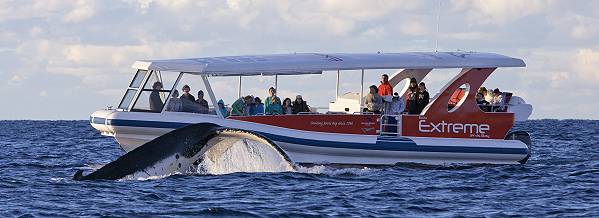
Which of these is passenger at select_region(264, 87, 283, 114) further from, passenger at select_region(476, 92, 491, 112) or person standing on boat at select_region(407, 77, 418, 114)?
passenger at select_region(476, 92, 491, 112)

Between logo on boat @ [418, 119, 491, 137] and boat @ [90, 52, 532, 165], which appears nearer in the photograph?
boat @ [90, 52, 532, 165]

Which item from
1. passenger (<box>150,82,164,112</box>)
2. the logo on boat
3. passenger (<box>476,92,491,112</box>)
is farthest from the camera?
passenger (<box>476,92,491,112</box>)

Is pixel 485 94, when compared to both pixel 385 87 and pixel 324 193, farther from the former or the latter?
pixel 324 193

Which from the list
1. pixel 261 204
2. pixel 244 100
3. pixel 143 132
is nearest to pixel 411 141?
pixel 244 100

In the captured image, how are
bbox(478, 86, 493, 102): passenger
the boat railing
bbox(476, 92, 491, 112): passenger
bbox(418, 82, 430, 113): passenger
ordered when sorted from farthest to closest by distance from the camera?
bbox(478, 86, 493, 102): passenger, bbox(476, 92, 491, 112): passenger, bbox(418, 82, 430, 113): passenger, the boat railing

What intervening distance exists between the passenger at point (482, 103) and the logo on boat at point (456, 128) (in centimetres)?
65

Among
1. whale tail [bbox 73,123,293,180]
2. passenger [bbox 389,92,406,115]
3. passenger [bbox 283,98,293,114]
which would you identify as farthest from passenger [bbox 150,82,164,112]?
passenger [bbox 389,92,406,115]

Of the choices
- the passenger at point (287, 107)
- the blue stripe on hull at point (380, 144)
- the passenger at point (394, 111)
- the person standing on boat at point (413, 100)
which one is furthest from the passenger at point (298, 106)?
the person standing on boat at point (413, 100)

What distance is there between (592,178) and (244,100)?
270 inches

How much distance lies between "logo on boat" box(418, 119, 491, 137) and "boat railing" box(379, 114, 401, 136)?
46 centimetres

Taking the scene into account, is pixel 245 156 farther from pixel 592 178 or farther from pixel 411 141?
pixel 592 178

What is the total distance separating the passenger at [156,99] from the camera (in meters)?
25.7

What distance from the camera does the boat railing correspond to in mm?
27266

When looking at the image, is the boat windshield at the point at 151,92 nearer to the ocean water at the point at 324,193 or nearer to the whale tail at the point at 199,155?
the whale tail at the point at 199,155
